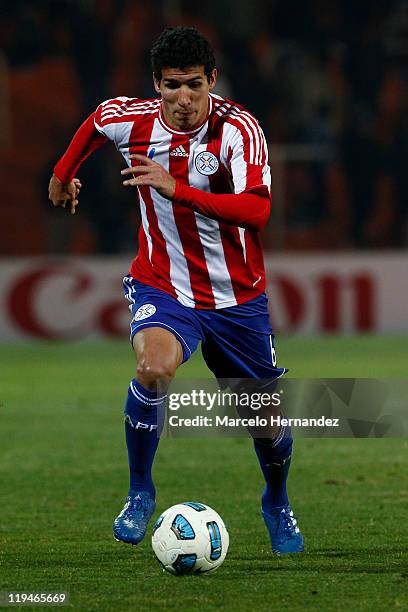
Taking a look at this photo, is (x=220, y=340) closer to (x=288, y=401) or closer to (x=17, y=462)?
(x=288, y=401)

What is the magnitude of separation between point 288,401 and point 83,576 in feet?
3.74

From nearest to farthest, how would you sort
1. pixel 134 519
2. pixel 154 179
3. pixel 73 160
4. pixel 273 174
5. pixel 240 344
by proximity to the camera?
pixel 154 179, pixel 134 519, pixel 240 344, pixel 73 160, pixel 273 174

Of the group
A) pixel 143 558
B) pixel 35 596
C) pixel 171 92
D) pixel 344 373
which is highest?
pixel 171 92

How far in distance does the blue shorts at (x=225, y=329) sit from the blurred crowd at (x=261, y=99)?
9.32 metres

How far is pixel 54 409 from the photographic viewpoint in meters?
9.48

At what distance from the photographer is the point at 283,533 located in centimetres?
471

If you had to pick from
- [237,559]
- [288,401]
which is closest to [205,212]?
[288,401]

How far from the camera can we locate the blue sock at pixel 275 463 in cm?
484

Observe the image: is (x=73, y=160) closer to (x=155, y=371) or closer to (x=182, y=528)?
(x=155, y=371)

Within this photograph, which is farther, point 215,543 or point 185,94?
point 185,94

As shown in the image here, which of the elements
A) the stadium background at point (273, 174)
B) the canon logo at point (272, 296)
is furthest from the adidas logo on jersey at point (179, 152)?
the canon logo at point (272, 296)

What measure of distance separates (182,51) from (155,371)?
119 cm

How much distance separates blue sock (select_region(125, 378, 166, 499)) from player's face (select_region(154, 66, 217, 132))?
3.30 feet

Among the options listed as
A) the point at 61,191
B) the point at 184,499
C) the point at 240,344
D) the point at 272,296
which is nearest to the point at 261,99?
the point at 272,296
